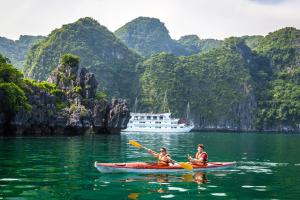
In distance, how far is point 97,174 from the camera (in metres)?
25.7

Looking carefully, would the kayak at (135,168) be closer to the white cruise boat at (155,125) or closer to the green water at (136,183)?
the green water at (136,183)

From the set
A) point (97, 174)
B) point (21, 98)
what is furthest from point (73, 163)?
point (21, 98)

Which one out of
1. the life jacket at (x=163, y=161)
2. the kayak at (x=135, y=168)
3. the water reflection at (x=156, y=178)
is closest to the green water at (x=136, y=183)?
the water reflection at (x=156, y=178)

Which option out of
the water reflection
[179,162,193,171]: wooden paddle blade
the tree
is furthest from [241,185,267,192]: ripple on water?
the tree

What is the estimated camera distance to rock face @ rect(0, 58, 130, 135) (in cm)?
7750

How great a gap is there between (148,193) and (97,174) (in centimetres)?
663

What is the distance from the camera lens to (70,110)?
294ft

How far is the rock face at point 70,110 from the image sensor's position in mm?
77500

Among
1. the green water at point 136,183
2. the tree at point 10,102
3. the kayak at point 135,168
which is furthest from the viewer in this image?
the tree at point 10,102

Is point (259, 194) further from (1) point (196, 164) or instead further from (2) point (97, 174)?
(2) point (97, 174)

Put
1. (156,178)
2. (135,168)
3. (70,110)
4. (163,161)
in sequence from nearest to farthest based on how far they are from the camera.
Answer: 1. (156,178)
2. (135,168)
3. (163,161)
4. (70,110)

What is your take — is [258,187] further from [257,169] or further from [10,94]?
[10,94]

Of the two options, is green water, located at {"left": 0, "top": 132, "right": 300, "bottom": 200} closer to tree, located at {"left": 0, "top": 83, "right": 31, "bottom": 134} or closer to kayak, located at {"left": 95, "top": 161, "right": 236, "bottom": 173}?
kayak, located at {"left": 95, "top": 161, "right": 236, "bottom": 173}

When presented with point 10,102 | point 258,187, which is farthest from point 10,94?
point 258,187
